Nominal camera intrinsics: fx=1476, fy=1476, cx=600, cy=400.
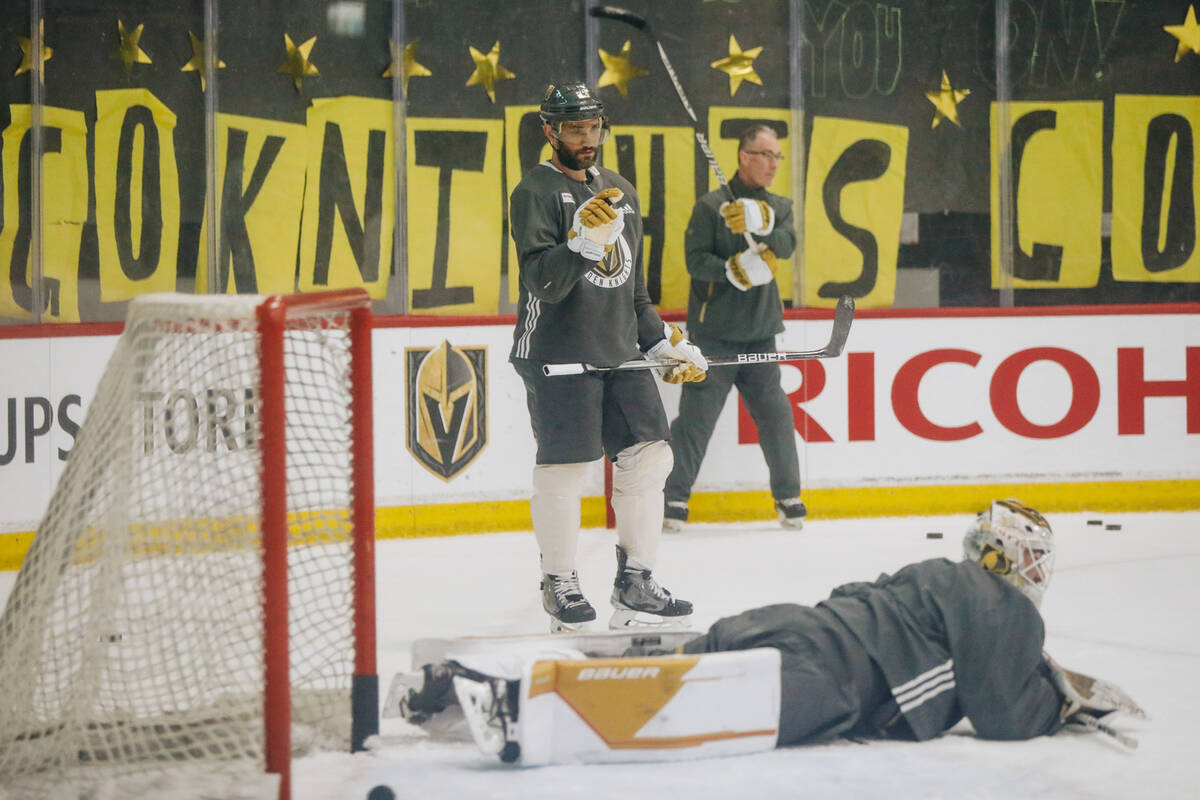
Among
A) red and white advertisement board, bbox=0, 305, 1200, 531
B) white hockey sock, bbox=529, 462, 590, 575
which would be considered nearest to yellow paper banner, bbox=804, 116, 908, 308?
red and white advertisement board, bbox=0, 305, 1200, 531

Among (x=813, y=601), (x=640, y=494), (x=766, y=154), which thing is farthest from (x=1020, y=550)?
(x=766, y=154)

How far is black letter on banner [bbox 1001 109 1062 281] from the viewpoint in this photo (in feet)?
19.0

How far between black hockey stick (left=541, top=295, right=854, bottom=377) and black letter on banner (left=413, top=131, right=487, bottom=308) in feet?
5.17

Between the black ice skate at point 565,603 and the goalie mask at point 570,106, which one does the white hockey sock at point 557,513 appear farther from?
the goalie mask at point 570,106

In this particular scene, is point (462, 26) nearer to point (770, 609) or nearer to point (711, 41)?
point (711, 41)

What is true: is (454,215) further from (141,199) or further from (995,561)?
(995,561)

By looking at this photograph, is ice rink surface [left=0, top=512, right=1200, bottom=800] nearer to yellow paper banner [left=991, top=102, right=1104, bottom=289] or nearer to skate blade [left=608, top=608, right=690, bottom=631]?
skate blade [left=608, top=608, right=690, bottom=631]

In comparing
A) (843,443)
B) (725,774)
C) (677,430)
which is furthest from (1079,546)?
(725,774)

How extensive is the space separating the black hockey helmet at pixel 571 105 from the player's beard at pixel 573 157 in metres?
0.06

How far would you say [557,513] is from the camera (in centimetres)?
338

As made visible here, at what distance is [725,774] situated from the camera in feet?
7.78

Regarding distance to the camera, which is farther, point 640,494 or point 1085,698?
point 640,494

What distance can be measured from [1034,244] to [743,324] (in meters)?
1.41

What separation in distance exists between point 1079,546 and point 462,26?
9.48 feet
